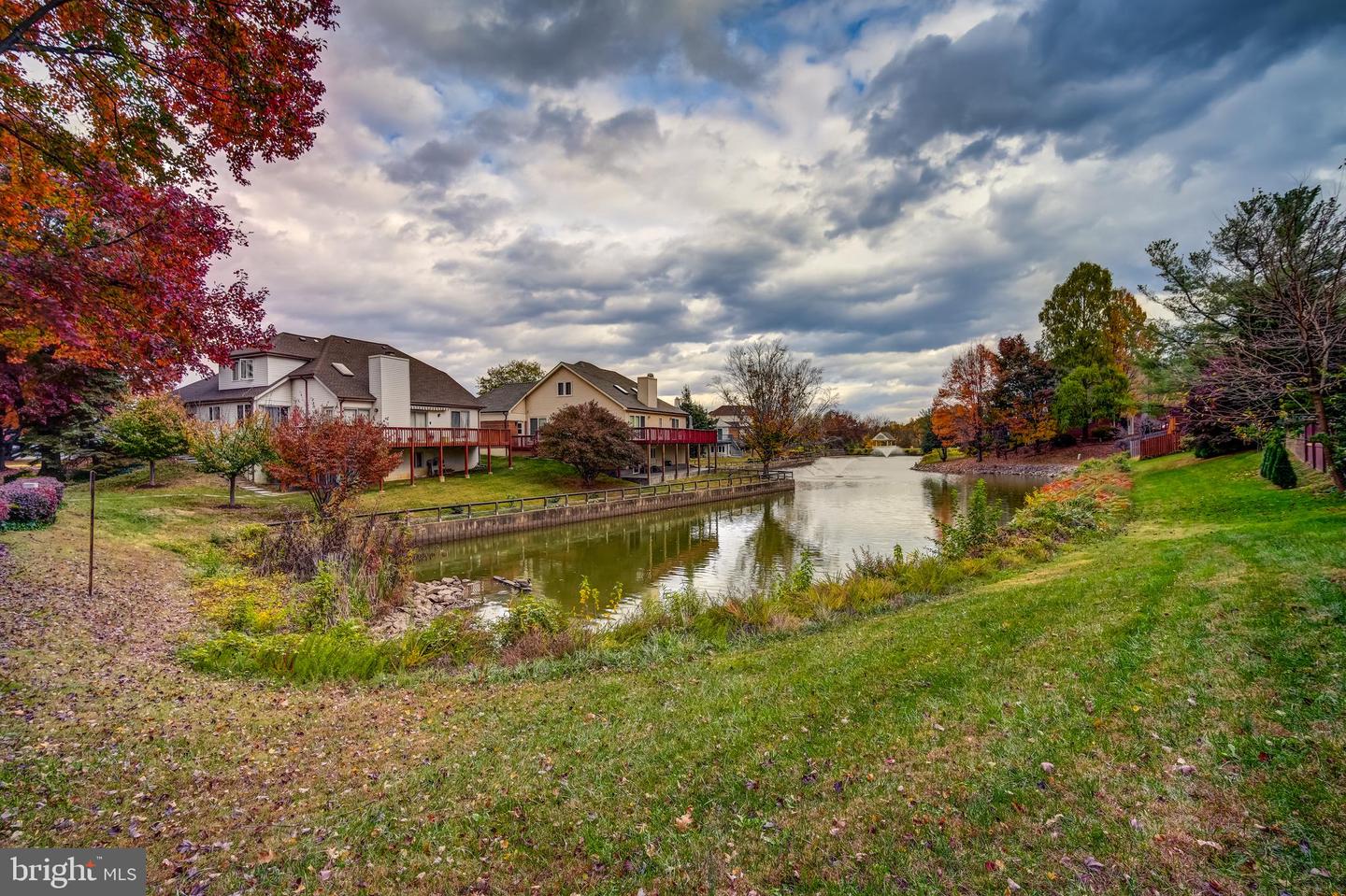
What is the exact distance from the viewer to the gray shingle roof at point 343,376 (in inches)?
1173

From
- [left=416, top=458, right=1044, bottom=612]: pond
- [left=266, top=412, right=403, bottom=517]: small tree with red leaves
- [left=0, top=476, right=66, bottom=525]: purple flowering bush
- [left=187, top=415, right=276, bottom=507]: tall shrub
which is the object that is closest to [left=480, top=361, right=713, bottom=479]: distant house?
[left=416, top=458, right=1044, bottom=612]: pond

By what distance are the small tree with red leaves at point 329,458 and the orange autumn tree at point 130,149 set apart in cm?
1152

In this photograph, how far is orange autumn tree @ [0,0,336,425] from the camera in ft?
16.3

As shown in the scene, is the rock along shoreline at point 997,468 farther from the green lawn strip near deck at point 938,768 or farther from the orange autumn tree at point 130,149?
the orange autumn tree at point 130,149

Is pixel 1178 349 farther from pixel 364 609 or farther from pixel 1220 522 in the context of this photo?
pixel 364 609

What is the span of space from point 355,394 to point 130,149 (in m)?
27.6

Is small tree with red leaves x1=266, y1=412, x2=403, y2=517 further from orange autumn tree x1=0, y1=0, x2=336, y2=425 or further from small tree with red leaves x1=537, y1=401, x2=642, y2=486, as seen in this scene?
small tree with red leaves x1=537, y1=401, x2=642, y2=486

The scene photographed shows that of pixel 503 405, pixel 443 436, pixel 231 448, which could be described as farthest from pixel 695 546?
pixel 503 405

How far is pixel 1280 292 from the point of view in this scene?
9195mm

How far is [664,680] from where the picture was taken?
266 inches

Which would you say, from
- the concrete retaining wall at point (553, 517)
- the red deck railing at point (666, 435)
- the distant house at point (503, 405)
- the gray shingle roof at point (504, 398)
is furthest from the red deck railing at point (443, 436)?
the gray shingle roof at point (504, 398)

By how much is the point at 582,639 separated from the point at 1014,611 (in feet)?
20.1

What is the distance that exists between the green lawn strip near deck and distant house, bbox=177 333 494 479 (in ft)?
87.4

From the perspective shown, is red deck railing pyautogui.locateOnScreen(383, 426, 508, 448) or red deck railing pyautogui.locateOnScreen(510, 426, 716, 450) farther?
red deck railing pyautogui.locateOnScreen(510, 426, 716, 450)
